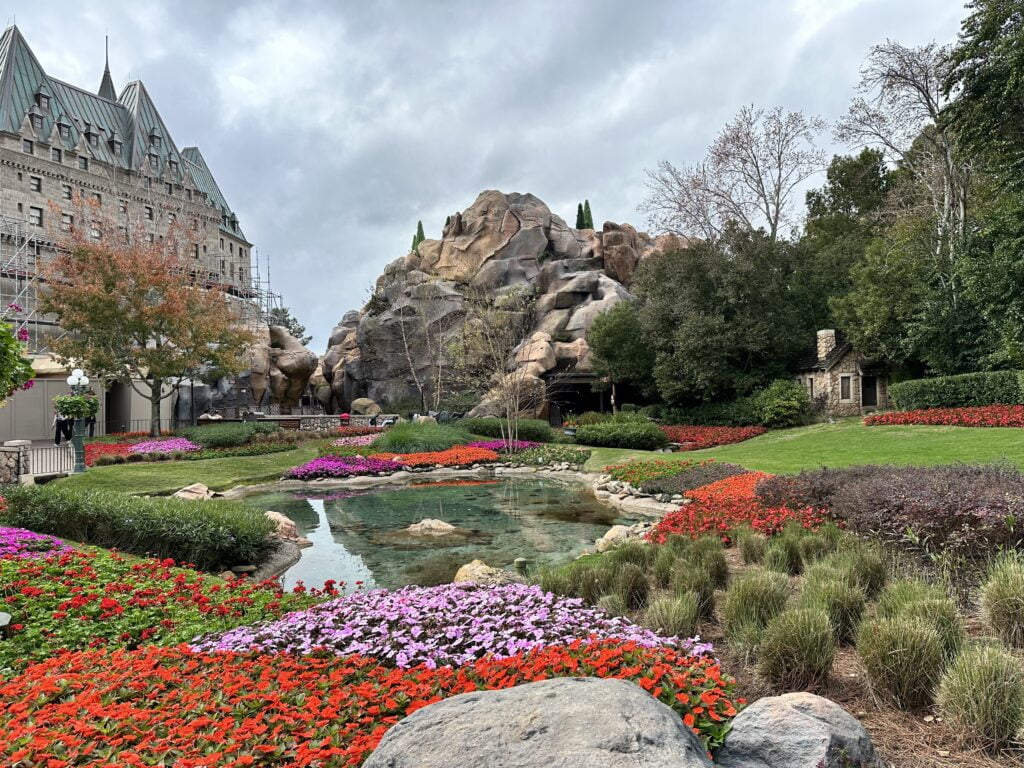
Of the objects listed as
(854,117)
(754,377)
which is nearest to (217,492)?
(754,377)

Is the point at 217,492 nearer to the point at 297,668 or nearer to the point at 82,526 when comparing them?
the point at 82,526

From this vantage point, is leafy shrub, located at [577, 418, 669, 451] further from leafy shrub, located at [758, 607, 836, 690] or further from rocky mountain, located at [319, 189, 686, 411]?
leafy shrub, located at [758, 607, 836, 690]

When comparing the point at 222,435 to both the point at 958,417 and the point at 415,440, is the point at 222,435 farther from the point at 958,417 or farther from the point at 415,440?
the point at 958,417

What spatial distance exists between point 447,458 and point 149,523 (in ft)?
38.1

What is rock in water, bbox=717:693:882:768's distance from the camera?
7.97 ft

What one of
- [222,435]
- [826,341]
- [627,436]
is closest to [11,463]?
[222,435]

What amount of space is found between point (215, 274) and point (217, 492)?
1718 inches

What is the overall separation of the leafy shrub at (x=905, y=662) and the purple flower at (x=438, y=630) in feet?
3.16

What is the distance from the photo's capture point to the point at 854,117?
82.9 feet

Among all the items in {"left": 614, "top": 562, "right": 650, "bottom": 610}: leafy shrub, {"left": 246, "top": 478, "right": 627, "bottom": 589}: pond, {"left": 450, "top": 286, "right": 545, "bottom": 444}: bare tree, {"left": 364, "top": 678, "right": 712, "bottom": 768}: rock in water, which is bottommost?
{"left": 246, "top": 478, "right": 627, "bottom": 589}: pond

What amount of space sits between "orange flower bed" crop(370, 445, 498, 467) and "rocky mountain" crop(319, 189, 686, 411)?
1020cm

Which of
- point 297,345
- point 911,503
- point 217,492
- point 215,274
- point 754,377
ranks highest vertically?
point 215,274

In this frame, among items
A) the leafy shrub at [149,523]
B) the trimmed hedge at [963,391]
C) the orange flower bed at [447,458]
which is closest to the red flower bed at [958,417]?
the trimmed hedge at [963,391]

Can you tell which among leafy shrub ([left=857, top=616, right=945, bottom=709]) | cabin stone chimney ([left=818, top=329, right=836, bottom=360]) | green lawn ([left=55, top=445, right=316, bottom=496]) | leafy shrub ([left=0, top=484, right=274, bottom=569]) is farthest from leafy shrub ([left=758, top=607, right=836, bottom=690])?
cabin stone chimney ([left=818, top=329, right=836, bottom=360])
